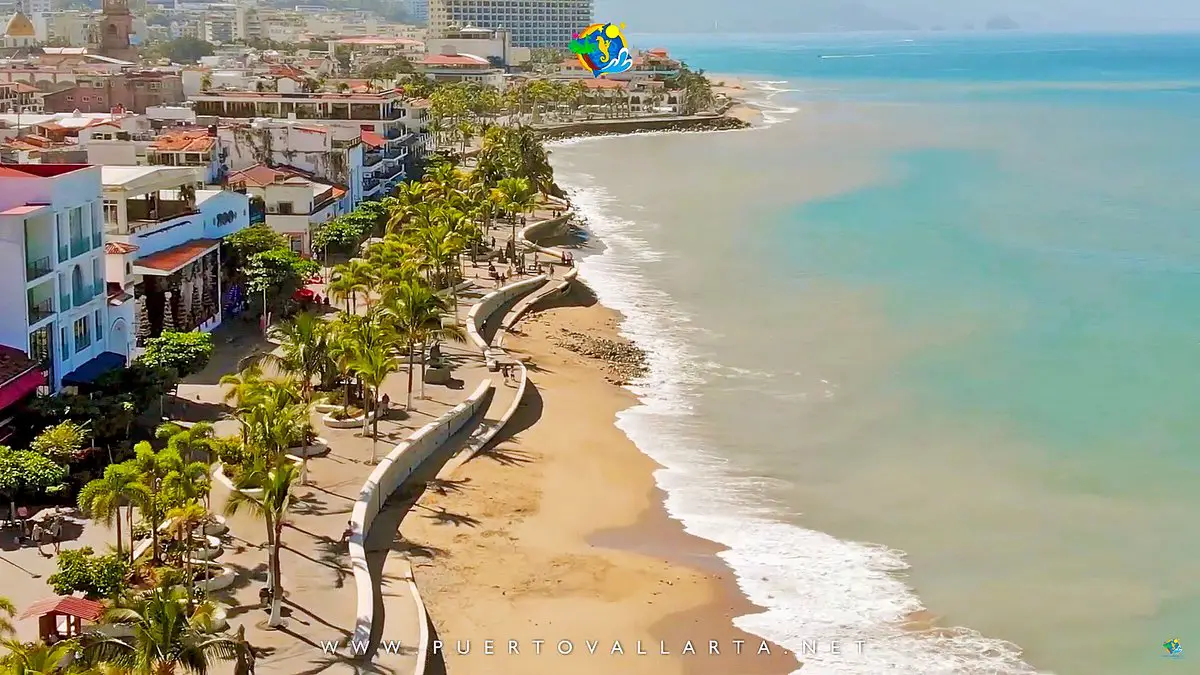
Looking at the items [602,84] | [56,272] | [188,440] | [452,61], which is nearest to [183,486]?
[188,440]

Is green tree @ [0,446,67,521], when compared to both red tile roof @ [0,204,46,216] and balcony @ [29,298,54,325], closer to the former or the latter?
balcony @ [29,298,54,325]

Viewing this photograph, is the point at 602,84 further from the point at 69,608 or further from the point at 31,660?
the point at 31,660

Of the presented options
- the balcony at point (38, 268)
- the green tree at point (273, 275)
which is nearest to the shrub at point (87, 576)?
the balcony at point (38, 268)

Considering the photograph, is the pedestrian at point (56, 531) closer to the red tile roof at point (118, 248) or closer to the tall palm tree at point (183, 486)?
the tall palm tree at point (183, 486)

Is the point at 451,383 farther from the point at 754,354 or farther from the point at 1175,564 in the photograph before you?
the point at 1175,564

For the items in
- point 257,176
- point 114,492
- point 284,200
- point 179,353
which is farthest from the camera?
point 284,200

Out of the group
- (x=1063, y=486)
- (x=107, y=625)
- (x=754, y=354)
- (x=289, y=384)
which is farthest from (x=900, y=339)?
(x=107, y=625)
